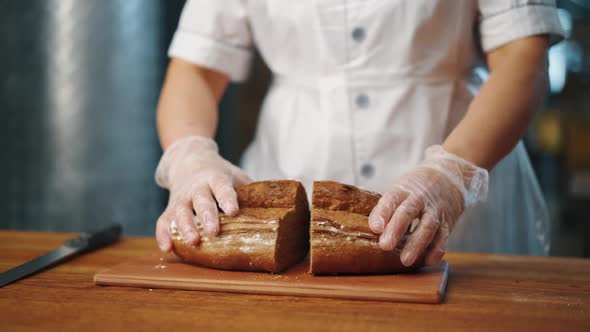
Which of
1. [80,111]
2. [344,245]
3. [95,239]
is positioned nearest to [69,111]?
[80,111]

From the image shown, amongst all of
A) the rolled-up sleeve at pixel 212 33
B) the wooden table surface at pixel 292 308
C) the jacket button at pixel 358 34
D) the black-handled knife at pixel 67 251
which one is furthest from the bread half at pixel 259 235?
the rolled-up sleeve at pixel 212 33

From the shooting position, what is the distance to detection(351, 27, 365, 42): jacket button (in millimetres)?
1818

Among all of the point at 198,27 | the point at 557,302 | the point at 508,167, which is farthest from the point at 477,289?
the point at 198,27

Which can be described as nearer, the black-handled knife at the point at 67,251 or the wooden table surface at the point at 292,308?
the wooden table surface at the point at 292,308

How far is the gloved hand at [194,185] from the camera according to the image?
1381mm

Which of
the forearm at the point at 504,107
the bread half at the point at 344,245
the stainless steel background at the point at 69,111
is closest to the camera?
the bread half at the point at 344,245

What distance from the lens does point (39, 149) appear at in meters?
2.75

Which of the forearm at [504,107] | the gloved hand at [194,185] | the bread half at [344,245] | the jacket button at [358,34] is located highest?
the jacket button at [358,34]

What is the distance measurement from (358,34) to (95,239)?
92cm

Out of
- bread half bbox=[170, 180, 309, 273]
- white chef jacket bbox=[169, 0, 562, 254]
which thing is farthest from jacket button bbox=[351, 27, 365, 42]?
bread half bbox=[170, 180, 309, 273]

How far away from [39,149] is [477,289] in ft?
6.96

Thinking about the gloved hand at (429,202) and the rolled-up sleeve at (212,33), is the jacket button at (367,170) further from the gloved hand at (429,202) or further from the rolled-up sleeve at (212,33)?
the rolled-up sleeve at (212,33)

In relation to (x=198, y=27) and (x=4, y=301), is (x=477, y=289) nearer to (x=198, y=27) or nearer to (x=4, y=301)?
(x=4, y=301)

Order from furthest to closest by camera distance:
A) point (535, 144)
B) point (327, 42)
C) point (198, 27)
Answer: point (535, 144), point (198, 27), point (327, 42)
